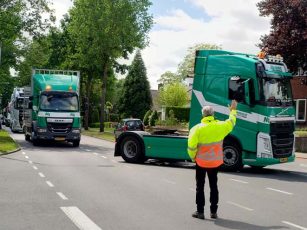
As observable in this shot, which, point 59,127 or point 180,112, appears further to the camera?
point 180,112

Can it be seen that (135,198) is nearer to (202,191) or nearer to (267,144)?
(202,191)

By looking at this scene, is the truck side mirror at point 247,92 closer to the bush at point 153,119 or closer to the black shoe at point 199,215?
the black shoe at point 199,215

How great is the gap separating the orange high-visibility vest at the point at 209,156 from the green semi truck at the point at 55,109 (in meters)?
17.6

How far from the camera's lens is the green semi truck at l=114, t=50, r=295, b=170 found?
14.7 meters

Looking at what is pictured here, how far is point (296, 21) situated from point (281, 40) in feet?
5.09

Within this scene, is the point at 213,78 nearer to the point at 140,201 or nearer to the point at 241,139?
the point at 241,139

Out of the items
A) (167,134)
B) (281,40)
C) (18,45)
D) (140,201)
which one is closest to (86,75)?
(18,45)

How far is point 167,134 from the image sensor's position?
1752cm

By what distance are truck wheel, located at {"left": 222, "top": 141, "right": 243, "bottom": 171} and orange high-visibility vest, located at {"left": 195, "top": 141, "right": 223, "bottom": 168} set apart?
277 inches

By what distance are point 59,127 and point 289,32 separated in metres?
15.1

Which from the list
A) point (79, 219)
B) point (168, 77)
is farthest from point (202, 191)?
point (168, 77)

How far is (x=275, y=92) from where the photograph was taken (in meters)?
15.0

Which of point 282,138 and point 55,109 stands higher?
point 55,109

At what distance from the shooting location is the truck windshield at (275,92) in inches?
579
